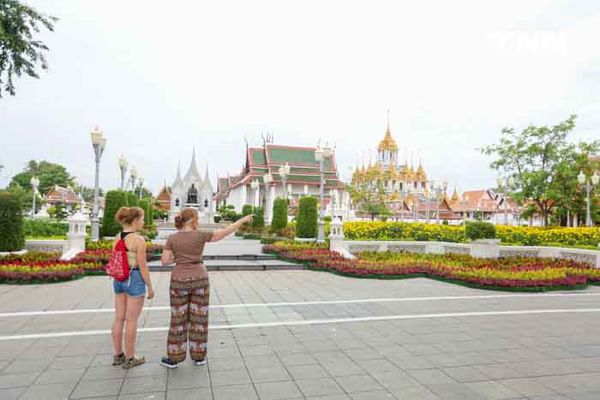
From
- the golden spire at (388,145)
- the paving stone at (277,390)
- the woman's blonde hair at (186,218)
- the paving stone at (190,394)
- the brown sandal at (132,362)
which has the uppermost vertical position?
the golden spire at (388,145)

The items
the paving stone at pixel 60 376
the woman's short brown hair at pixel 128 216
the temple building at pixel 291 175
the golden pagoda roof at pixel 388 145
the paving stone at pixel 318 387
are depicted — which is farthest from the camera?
the golden pagoda roof at pixel 388 145

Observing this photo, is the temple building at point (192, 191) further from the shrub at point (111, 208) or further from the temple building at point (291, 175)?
the shrub at point (111, 208)

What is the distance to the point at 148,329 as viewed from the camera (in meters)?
5.86

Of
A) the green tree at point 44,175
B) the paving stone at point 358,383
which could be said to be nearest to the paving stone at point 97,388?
the paving stone at point 358,383

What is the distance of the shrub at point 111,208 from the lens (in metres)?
17.4

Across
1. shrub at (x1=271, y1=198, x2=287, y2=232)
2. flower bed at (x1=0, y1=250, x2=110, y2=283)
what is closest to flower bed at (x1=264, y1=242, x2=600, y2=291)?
flower bed at (x1=0, y1=250, x2=110, y2=283)

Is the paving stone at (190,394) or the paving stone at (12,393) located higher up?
→ the paving stone at (190,394)

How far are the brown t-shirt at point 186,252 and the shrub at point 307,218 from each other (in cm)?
1495

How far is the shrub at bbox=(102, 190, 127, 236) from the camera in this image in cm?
1741

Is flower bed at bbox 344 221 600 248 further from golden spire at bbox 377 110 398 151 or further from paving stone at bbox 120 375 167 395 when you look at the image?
golden spire at bbox 377 110 398 151

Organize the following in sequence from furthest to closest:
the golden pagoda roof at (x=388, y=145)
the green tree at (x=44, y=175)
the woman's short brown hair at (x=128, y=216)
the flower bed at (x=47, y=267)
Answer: the golden pagoda roof at (x=388, y=145)
the green tree at (x=44, y=175)
the flower bed at (x=47, y=267)
the woman's short brown hair at (x=128, y=216)

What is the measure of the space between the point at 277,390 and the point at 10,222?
→ 11401 mm

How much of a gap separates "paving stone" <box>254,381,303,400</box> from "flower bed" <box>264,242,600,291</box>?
7.69 metres

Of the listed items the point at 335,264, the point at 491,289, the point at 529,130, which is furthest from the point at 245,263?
the point at 529,130
